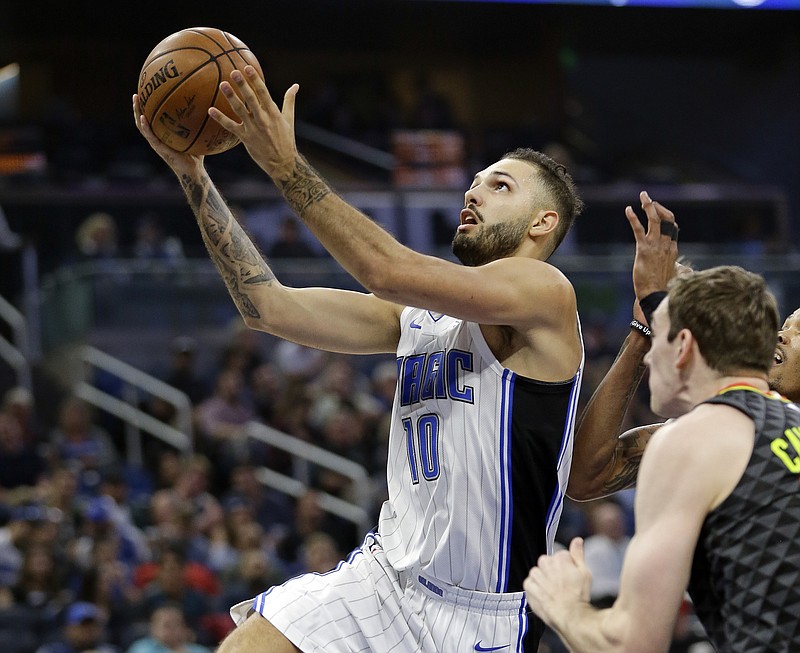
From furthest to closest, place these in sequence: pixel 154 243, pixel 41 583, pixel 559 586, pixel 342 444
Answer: pixel 154 243 < pixel 342 444 < pixel 41 583 < pixel 559 586

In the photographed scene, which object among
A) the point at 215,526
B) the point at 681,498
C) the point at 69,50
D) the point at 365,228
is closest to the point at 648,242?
the point at 365,228

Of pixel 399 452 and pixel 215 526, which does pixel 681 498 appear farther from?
pixel 215 526

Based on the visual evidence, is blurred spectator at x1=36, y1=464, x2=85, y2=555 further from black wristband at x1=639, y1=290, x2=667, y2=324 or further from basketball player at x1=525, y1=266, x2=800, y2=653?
basketball player at x1=525, y1=266, x2=800, y2=653

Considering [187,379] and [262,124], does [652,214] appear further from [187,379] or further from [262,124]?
[187,379]

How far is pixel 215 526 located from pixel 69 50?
1329 centimetres

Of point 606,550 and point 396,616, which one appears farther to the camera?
point 606,550

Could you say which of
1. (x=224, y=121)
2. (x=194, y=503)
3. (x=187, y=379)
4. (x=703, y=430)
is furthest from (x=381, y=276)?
(x=187, y=379)

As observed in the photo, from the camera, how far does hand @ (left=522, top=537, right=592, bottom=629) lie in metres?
2.70

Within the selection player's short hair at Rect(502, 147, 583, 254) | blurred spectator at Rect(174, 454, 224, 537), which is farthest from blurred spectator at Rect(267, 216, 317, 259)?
player's short hair at Rect(502, 147, 583, 254)

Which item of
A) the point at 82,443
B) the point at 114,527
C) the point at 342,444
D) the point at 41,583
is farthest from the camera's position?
the point at 342,444

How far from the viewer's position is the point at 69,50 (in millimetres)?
20125

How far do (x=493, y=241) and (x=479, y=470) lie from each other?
0.76 m

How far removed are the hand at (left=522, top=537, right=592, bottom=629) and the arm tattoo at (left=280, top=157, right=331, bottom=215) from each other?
1.20m

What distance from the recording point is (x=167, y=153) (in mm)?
3910
